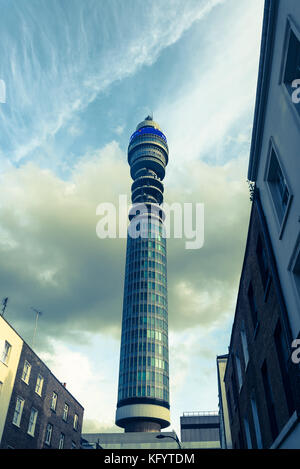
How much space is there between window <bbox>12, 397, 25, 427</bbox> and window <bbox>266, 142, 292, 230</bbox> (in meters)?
24.7

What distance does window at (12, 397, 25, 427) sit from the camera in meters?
26.7

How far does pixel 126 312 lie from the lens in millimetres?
111562

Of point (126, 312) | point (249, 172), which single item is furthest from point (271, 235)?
point (126, 312)

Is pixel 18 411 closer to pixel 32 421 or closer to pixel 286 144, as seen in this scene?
pixel 32 421

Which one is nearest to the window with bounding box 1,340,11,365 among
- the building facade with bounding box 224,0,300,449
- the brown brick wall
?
the brown brick wall

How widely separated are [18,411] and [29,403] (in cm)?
167

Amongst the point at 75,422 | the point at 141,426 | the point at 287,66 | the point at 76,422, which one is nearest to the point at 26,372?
the point at 75,422

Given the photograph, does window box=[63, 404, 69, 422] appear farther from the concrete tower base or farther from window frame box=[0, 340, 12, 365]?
the concrete tower base

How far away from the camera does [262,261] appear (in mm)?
15422

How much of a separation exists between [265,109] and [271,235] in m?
4.76

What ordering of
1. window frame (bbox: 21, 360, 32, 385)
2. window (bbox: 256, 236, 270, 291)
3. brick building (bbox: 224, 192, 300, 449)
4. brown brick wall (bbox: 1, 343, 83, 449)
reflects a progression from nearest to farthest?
1. brick building (bbox: 224, 192, 300, 449)
2. window (bbox: 256, 236, 270, 291)
3. brown brick wall (bbox: 1, 343, 83, 449)
4. window frame (bbox: 21, 360, 32, 385)

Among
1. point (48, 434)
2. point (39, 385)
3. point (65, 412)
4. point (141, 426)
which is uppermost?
point (141, 426)

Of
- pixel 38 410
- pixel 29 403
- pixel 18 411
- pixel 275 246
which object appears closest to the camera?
pixel 275 246
